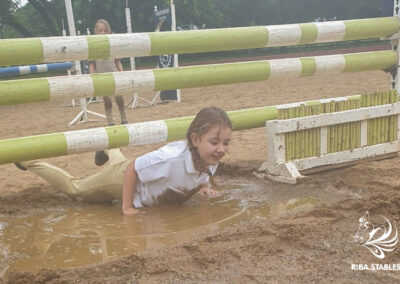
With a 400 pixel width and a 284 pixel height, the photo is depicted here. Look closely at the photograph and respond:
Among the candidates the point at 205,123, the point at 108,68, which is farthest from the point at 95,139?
the point at 108,68

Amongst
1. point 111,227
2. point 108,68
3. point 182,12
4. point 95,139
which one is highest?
point 182,12

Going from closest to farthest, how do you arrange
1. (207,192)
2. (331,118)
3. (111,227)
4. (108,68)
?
(111,227) → (207,192) → (331,118) → (108,68)

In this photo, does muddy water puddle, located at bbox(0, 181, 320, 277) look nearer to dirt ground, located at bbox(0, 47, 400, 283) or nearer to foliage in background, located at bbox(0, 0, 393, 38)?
dirt ground, located at bbox(0, 47, 400, 283)

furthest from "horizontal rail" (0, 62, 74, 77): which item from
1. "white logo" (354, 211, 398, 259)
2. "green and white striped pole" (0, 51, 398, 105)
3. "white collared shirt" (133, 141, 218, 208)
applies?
"white logo" (354, 211, 398, 259)

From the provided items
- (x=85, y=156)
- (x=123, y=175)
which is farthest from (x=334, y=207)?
(x=85, y=156)

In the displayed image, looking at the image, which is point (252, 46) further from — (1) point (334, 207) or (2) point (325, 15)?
(2) point (325, 15)

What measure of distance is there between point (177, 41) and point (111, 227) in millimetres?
1633

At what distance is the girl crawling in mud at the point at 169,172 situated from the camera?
3102mm

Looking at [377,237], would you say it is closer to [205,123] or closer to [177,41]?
[205,123]

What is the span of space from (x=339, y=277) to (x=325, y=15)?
35.4m

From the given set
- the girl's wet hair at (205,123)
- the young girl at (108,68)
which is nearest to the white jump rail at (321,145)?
the girl's wet hair at (205,123)

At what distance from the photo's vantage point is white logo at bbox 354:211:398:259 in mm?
2402

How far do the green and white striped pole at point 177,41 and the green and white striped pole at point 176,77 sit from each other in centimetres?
16

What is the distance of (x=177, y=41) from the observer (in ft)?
12.7
